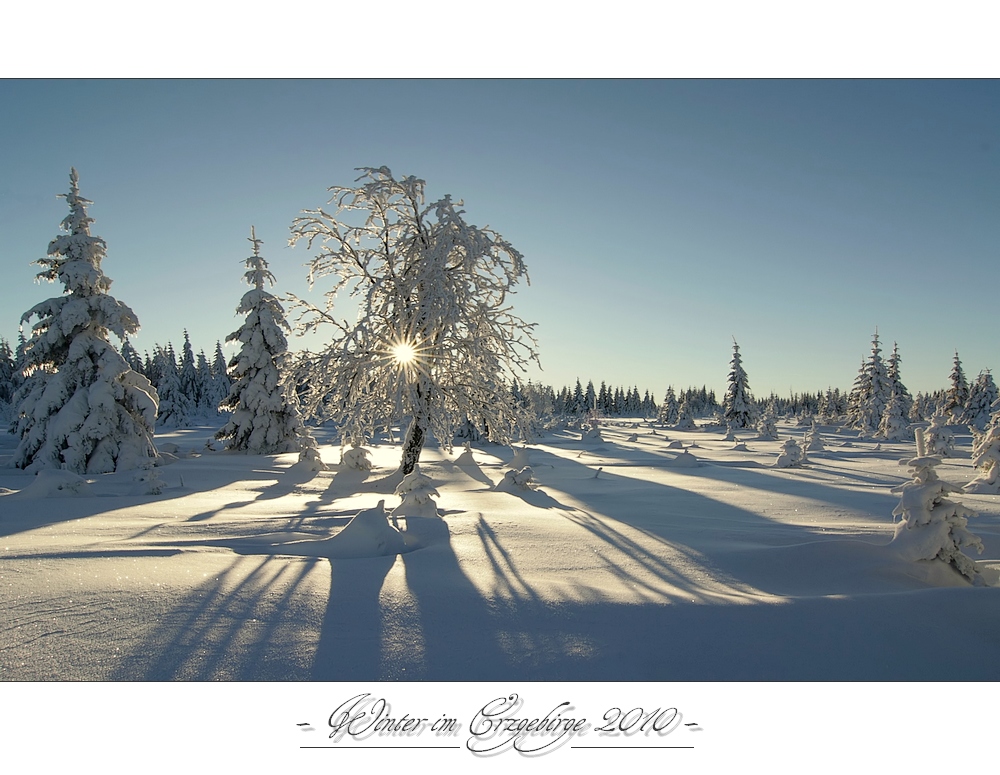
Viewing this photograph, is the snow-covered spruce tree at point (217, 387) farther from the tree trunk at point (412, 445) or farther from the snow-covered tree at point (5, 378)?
the tree trunk at point (412, 445)

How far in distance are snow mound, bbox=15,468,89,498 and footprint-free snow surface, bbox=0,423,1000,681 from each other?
5.52 feet

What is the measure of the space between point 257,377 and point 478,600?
79.3ft

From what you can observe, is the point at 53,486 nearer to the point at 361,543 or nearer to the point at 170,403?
the point at 361,543

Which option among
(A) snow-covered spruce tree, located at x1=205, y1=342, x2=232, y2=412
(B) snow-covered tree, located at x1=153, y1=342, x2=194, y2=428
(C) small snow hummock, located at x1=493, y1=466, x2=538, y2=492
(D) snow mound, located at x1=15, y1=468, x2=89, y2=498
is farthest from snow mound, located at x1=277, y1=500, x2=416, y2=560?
(A) snow-covered spruce tree, located at x1=205, y1=342, x2=232, y2=412

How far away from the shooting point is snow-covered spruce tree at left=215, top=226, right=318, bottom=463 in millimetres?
23656

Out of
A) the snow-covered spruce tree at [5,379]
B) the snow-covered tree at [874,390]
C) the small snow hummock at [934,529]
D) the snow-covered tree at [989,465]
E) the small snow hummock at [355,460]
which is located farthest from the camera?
the snow-covered spruce tree at [5,379]

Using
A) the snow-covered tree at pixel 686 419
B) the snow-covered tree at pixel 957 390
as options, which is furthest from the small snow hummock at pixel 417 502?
the snow-covered tree at pixel 957 390

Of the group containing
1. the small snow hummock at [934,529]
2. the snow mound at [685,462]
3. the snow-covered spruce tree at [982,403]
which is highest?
the snow-covered spruce tree at [982,403]

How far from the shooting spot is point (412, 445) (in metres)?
12.2

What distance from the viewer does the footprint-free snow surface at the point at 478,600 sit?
2658mm

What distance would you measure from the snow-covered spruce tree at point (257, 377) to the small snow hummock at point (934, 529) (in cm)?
2355

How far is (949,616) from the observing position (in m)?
3.21

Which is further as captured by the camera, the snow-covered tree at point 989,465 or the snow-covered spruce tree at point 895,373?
the snow-covered spruce tree at point 895,373

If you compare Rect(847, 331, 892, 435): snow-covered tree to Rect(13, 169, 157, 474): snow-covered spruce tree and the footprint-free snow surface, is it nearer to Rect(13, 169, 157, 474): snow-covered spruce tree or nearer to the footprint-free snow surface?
the footprint-free snow surface
